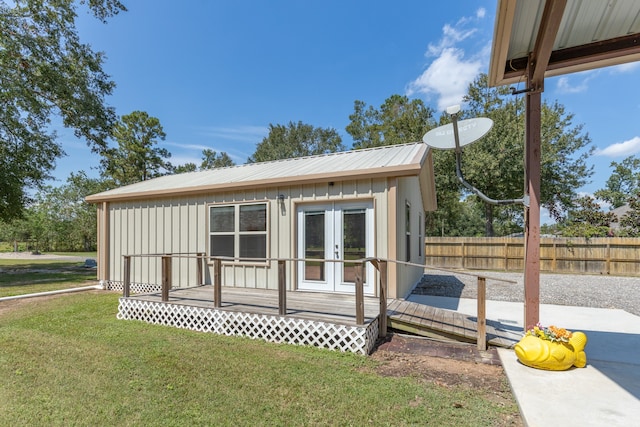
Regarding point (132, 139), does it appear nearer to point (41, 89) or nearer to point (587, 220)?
point (41, 89)

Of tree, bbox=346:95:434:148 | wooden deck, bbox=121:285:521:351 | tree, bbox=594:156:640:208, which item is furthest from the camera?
tree, bbox=594:156:640:208

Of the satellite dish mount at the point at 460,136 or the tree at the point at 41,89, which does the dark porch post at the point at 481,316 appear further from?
the tree at the point at 41,89

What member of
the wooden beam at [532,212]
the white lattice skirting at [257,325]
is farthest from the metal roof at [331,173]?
the white lattice skirting at [257,325]

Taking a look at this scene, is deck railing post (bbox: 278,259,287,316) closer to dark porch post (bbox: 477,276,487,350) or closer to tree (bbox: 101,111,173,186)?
dark porch post (bbox: 477,276,487,350)

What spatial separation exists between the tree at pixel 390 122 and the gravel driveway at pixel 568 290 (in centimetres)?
1198

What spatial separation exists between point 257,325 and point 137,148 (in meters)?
21.0

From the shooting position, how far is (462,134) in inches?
169

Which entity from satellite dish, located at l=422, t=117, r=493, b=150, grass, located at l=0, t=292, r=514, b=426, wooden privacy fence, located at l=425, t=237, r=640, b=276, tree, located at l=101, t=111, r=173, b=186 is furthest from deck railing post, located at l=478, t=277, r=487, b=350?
tree, located at l=101, t=111, r=173, b=186

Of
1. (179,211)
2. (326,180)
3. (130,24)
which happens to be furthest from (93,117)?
(326,180)

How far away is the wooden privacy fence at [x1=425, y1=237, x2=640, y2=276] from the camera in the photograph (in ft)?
38.2

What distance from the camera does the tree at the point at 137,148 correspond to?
2109cm

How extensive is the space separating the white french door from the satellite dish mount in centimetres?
181

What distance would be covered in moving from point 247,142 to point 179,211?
76.5 ft

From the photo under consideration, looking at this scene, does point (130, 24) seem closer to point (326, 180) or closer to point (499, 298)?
→ point (326, 180)
